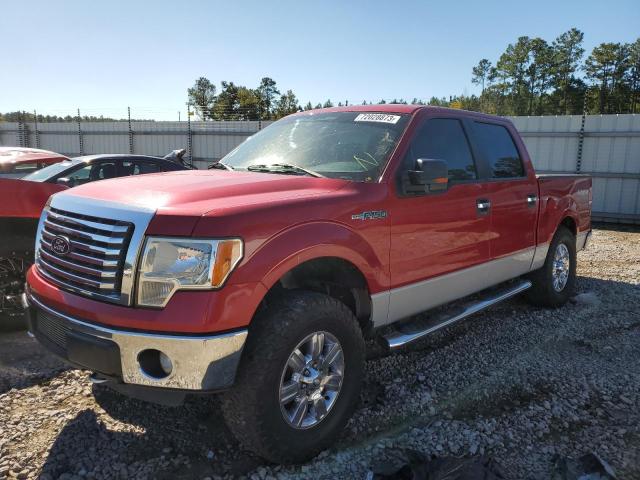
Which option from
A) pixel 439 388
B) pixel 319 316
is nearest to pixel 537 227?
pixel 439 388

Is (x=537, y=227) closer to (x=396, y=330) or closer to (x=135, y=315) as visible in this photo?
(x=396, y=330)

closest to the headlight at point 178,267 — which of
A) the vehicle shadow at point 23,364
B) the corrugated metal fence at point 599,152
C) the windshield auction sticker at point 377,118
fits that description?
the windshield auction sticker at point 377,118

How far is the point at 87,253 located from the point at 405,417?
7.14ft

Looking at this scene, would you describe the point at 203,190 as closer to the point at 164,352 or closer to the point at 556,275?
the point at 164,352

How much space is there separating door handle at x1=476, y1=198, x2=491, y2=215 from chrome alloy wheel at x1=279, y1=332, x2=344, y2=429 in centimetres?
191

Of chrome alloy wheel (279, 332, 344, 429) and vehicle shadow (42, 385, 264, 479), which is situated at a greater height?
chrome alloy wheel (279, 332, 344, 429)

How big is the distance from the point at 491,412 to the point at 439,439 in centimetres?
56

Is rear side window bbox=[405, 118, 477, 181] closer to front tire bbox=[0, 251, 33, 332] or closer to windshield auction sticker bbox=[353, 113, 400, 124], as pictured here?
windshield auction sticker bbox=[353, 113, 400, 124]

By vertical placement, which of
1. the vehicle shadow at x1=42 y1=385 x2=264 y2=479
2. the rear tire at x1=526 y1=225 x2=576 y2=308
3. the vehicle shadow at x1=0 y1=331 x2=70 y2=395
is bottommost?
the vehicle shadow at x1=0 y1=331 x2=70 y2=395

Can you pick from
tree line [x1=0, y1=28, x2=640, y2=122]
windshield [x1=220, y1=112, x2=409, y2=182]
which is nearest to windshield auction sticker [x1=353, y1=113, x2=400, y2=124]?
windshield [x1=220, y1=112, x2=409, y2=182]

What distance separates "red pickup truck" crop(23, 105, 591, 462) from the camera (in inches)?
94.0

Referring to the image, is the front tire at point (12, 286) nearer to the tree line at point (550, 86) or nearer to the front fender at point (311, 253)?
the front fender at point (311, 253)

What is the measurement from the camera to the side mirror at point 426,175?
3.33 meters

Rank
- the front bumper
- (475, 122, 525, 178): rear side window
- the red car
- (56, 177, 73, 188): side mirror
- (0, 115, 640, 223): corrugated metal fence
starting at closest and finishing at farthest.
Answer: the front bumper < (475, 122, 525, 178): rear side window < the red car < (56, 177, 73, 188): side mirror < (0, 115, 640, 223): corrugated metal fence
